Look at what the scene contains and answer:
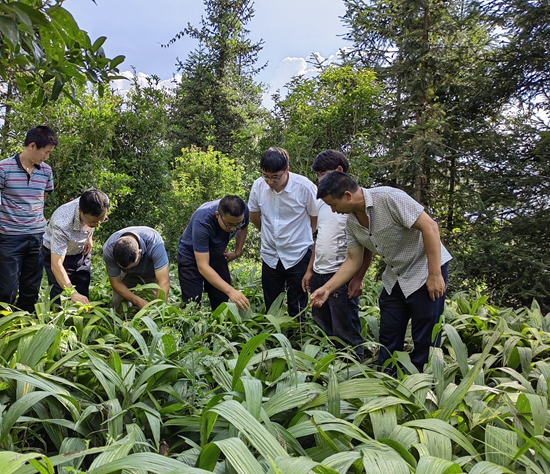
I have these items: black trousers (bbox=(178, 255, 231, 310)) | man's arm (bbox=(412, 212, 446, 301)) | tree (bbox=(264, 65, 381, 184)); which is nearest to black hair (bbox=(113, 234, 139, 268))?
black trousers (bbox=(178, 255, 231, 310))

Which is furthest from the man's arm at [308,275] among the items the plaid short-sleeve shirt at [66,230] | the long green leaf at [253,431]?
the long green leaf at [253,431]

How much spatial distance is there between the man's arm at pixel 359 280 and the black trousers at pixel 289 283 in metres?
0.67

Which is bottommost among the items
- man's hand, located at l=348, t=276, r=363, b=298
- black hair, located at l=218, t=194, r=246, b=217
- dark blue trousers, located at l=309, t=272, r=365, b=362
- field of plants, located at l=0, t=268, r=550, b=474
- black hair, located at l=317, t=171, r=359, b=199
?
field of plants, located at l=0, t=268, r=550, b=474

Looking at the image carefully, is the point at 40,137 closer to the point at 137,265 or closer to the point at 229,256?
the point at 137,265

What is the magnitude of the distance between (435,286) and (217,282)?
159 centimetres

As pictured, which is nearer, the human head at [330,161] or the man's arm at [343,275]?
the man's arm at [343,275]

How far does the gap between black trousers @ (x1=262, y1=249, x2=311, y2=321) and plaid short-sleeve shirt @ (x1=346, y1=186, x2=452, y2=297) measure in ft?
3.13

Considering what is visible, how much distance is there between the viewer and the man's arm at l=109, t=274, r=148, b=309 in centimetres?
336

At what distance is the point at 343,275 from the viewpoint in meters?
3.00

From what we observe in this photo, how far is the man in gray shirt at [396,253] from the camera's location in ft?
8.70

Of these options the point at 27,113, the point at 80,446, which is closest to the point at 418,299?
the point at 80,446

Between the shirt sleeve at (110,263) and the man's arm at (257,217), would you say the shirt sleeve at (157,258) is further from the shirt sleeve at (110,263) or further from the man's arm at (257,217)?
the man's arm at (257,217)

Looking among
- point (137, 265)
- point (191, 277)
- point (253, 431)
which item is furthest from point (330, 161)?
point (253, 431)

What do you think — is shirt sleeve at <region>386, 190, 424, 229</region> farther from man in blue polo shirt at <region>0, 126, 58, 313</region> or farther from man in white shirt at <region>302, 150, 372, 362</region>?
man in blue polo shirt at <region>0, 126, 58, 313</region>
